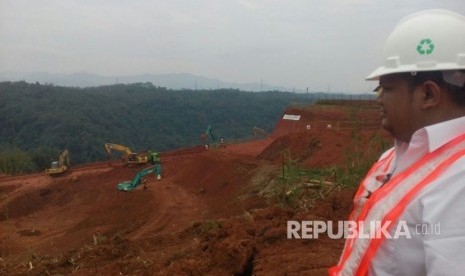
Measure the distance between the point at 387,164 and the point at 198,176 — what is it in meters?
15.8

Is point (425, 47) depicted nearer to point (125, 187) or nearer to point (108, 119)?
point (125, 187)

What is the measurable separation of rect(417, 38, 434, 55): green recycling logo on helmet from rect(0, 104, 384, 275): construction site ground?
3.33m

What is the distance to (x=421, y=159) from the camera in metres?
1.40

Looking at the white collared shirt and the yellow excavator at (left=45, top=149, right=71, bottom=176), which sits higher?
the white collared shirt

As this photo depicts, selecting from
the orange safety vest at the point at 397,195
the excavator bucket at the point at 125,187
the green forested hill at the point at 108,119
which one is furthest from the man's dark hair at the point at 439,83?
the green forested hill at the point at 108,119

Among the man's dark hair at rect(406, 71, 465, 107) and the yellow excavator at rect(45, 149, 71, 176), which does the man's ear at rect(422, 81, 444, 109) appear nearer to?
the man's dark hair at rect(406, 71, 465, 107)

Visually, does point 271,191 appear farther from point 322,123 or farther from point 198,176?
point 322,123

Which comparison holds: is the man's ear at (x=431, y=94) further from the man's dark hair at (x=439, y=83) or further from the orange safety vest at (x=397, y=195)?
the orange safety vest at (x=397, y=195)

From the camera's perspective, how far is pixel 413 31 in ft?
4.93

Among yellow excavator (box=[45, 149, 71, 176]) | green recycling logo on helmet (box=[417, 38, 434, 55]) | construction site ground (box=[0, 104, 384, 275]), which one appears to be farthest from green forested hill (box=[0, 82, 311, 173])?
A: green recycling logo on helmet (box=[417, 38, 434, 55])

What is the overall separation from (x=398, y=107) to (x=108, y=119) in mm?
63387

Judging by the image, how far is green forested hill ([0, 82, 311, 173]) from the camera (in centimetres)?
4950

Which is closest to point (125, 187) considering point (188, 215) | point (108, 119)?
point (188, 215)

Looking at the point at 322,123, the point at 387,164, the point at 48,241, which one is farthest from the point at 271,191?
the point at 322,123
